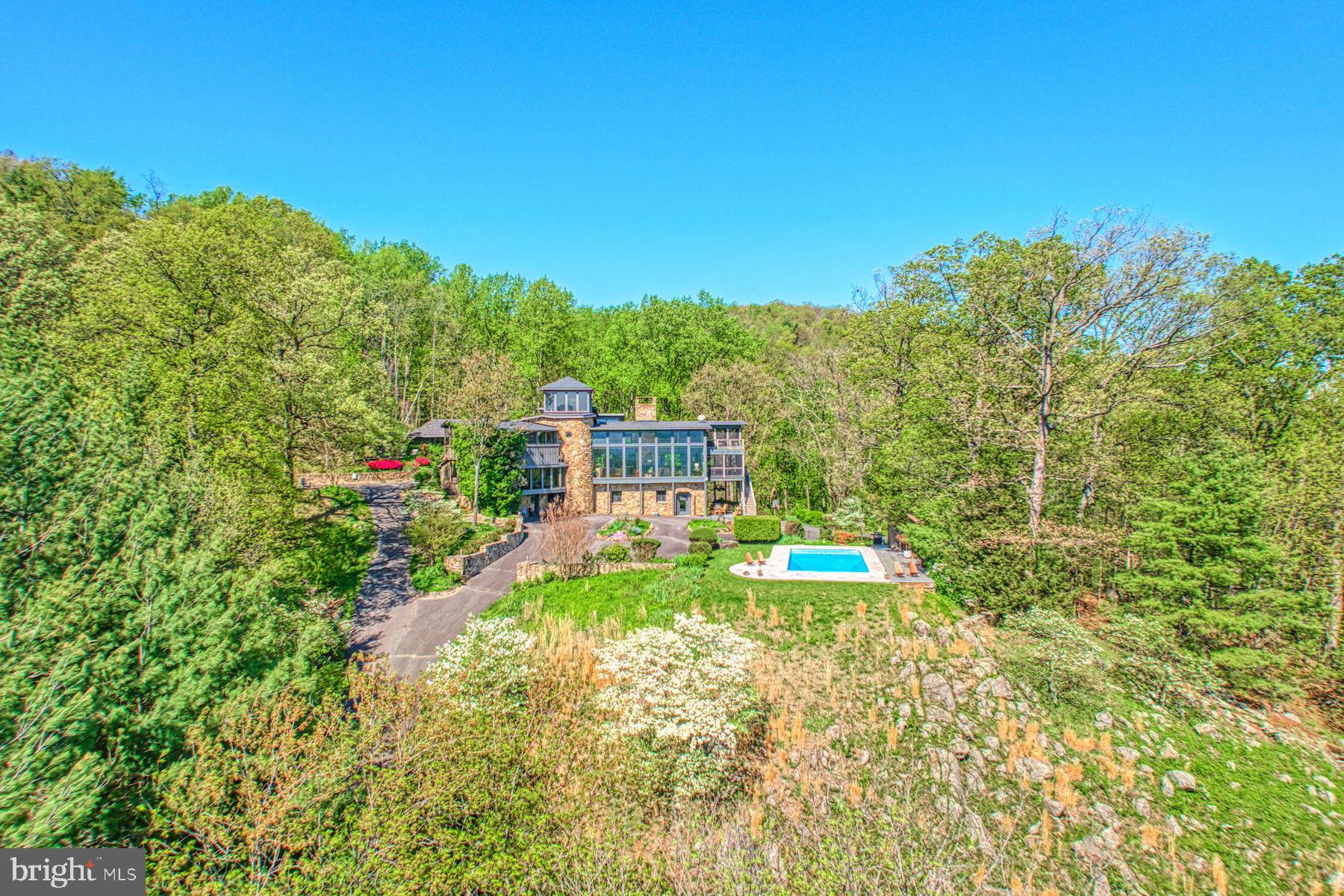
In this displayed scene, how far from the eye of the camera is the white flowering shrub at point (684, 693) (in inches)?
373

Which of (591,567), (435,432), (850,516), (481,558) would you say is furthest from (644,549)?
(435,432)

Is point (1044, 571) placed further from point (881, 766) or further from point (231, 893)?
point (231, 893)

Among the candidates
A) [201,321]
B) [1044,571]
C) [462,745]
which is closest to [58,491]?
[462,745]

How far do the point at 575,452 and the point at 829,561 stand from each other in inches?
585

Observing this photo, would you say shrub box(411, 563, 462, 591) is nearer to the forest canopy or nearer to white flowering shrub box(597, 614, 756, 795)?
the forest canopy

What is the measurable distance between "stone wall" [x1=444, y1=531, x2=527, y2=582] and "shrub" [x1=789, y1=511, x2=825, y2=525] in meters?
14.8

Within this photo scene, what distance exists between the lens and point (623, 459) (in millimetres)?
29781

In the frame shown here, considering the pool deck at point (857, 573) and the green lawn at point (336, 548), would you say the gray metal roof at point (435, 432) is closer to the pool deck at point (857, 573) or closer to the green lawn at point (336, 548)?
the green lawn at point (336, 548)

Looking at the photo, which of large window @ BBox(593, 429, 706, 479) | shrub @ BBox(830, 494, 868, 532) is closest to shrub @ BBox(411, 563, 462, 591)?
large window @ BBox(593, 429, 706, 479)

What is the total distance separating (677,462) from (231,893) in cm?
2506

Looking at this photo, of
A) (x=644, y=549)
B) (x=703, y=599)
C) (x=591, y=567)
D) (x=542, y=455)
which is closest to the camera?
(x=703, y=599)

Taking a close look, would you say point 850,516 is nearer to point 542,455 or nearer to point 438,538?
point 542,455

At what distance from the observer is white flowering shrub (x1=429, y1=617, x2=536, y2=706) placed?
9570 millimetres

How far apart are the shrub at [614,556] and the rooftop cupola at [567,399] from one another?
35.7 ft
